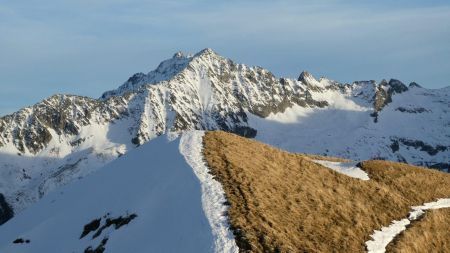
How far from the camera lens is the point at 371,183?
53406 millimetres

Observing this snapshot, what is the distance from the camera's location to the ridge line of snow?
40809 millimetres

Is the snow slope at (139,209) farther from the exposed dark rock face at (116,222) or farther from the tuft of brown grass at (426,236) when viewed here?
the tuft of brown grass at (426,236)

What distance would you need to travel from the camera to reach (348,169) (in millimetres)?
58438

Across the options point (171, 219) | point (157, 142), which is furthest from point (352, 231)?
point (157, 142)

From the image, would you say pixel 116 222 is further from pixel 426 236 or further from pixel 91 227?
pixel 426 236

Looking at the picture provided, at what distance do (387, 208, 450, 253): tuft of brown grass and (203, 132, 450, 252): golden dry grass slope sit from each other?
176 centimetres

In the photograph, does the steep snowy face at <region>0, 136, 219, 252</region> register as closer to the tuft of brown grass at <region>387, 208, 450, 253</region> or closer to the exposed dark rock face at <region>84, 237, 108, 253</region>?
the exposed dark rock face at <region>84, 237, 108, 253</region>

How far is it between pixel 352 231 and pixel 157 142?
2228 centimetres

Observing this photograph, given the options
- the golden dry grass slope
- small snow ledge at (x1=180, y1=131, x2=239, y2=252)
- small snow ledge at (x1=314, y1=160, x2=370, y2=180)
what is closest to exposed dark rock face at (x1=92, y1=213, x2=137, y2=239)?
small snow ledge at (x1=180, y1=131, x2=239, y2=252)

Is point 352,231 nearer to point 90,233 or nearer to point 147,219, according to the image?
point 147,219

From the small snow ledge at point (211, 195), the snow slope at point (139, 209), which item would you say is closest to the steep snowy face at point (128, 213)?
the snow slope at point (139, 209)

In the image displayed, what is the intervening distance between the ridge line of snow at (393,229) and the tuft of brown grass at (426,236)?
0.42 metres

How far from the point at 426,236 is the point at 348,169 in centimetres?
1409

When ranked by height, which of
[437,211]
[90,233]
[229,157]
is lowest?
[437,211]
